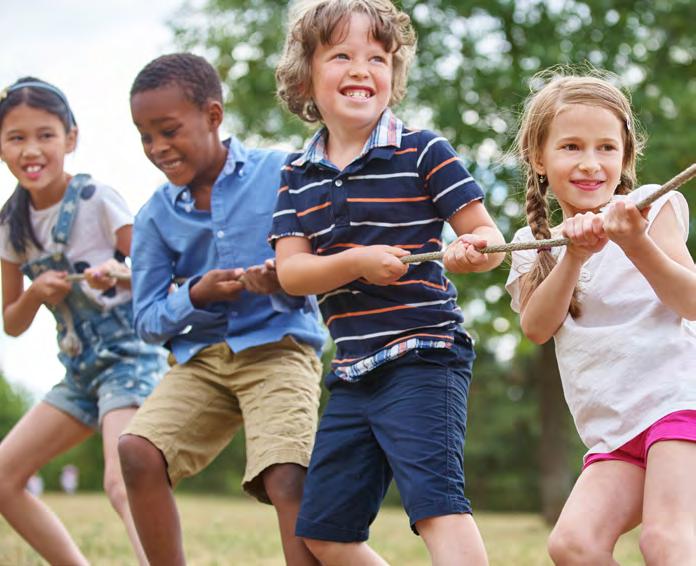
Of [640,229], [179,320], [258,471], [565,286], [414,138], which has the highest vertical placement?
[414,138]

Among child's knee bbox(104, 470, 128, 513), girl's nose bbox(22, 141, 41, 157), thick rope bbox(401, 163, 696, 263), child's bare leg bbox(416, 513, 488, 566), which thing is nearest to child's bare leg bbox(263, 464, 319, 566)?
child's bare leg bbox(416, 513, 488, 566)

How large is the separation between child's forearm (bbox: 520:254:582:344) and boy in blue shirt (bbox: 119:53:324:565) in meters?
0.92

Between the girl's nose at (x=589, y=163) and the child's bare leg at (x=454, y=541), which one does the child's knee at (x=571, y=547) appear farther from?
the girl's nose at (x=589, y=163)

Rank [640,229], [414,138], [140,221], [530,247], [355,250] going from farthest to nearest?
[140,221]
[414,138]
[355,250]
[530,247]
[640,229]

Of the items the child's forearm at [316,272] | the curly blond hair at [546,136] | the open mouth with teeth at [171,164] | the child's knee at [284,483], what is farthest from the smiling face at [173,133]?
the curly blond hair at [546,136]

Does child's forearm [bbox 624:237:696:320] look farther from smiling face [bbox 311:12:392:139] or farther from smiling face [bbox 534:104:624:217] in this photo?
smiling face [bbox 311:12:392:139]

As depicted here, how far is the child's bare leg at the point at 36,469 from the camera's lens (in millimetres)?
→ 4375

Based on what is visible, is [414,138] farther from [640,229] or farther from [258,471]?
[258,471]

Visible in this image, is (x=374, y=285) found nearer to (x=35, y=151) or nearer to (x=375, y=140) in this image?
(x=375, y=140)

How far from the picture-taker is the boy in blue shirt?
3533 mm

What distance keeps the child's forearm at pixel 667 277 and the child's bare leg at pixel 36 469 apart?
2730 millimetres

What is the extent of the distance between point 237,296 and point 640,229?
1.61 m

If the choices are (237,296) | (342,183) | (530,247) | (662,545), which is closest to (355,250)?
(342,183)

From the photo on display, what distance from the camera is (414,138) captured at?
3.19 m
